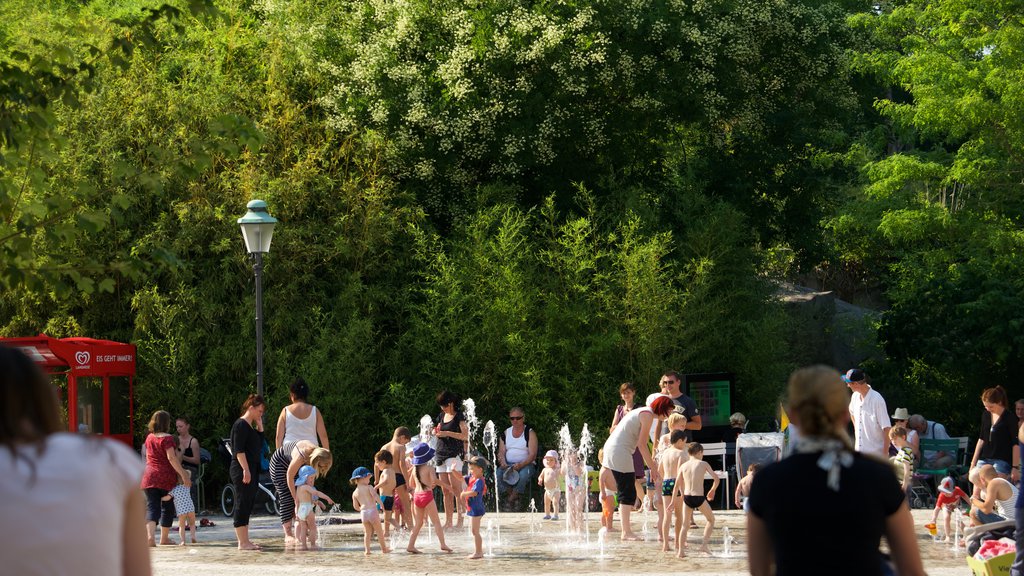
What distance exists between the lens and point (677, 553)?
1279cm

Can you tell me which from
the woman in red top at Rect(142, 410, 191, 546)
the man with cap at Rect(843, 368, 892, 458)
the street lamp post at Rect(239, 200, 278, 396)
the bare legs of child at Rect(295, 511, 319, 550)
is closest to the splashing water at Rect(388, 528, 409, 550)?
the bare legs of child at Rect(295, 511, 319, 550)

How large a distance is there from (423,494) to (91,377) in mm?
9746

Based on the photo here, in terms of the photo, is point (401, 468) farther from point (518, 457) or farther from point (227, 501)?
point (227, 501)

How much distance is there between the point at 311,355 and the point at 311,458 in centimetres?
861

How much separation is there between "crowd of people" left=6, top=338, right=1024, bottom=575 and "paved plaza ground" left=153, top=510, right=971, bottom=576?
10.9 inches

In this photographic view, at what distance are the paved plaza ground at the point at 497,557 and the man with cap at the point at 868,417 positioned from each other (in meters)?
1.13

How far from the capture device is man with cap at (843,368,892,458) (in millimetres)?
13016

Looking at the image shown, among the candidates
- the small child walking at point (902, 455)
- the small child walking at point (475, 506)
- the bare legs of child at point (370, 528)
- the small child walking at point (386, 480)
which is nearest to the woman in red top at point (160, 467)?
the small child walking at point (386, 480)

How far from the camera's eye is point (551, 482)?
16.6m

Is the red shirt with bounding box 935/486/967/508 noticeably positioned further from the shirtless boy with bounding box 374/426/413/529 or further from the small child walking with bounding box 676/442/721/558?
the shirtless boy with bounding box 374/426/413/529

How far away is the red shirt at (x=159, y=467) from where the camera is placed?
556 inches

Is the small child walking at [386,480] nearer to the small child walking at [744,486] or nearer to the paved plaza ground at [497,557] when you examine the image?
the paved plaza ground at [497,557]

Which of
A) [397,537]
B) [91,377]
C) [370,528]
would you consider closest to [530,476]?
[397,537]

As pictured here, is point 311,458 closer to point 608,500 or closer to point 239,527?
point 239,527
